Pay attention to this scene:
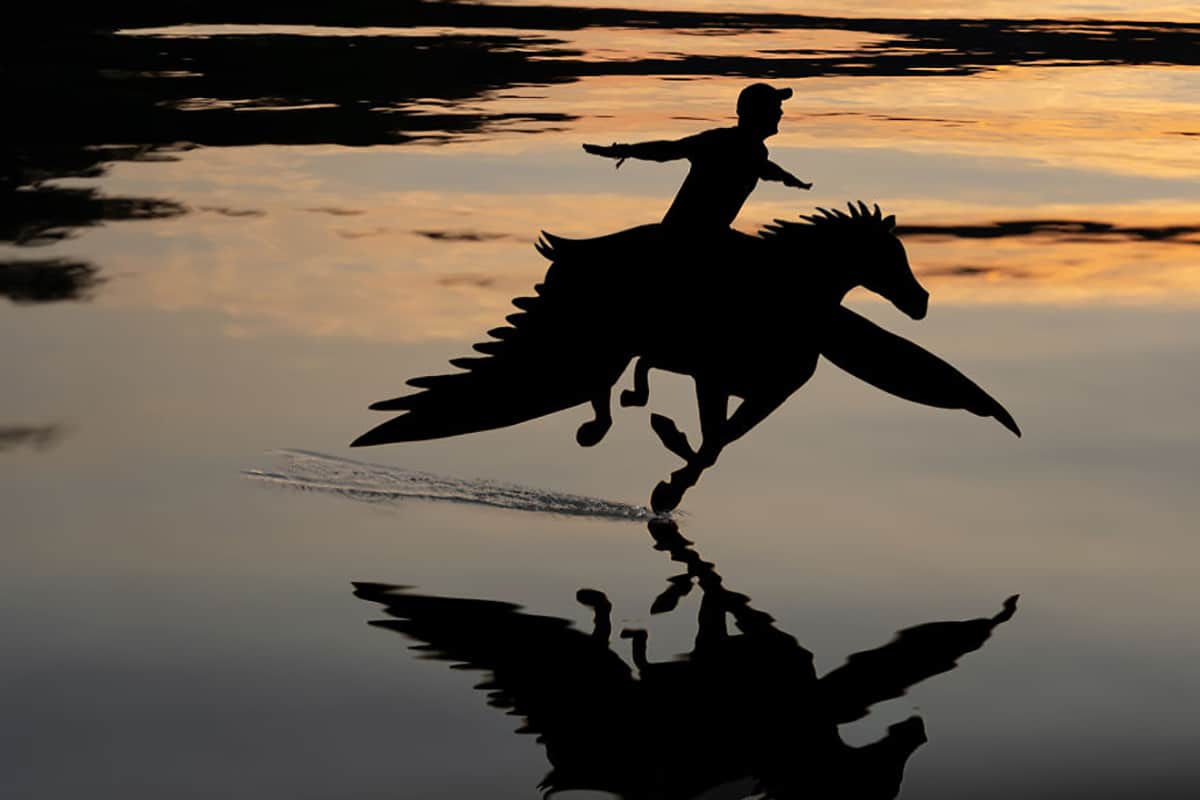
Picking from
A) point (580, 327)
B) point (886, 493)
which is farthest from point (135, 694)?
point (886, 493)

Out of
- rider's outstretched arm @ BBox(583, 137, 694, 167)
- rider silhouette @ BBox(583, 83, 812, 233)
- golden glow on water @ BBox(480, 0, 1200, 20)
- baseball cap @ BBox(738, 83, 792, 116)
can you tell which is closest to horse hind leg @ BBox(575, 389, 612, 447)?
rider silhouette @ BBox(583, 83, 812, 233)

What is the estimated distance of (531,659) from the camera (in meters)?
9.35

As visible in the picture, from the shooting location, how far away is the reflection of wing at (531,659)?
8.64m

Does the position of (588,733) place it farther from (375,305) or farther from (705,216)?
(375,305)

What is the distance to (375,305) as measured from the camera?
16.2 m

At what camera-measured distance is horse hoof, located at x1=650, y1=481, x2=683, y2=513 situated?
11305 mm

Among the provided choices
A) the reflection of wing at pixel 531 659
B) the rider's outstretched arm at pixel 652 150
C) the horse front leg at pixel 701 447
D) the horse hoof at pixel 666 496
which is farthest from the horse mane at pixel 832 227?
the reflection of wing at pixel 531 659

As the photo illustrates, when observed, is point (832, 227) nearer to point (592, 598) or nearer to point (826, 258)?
point (826, 258)

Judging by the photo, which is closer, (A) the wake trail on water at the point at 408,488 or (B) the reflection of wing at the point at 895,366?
(B) the reflection of wing at the point at 895,366

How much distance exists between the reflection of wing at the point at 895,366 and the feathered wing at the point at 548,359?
3.26ft

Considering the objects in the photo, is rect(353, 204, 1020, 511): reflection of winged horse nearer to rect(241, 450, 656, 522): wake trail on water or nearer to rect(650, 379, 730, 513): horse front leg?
rect(650, 379, 730, 513): horse front leg

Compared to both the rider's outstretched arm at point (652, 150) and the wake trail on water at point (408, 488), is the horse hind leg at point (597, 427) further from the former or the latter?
the rider's outstretched arm at point (652, 150)

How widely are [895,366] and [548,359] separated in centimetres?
165

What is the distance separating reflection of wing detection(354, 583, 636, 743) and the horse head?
232 cm
